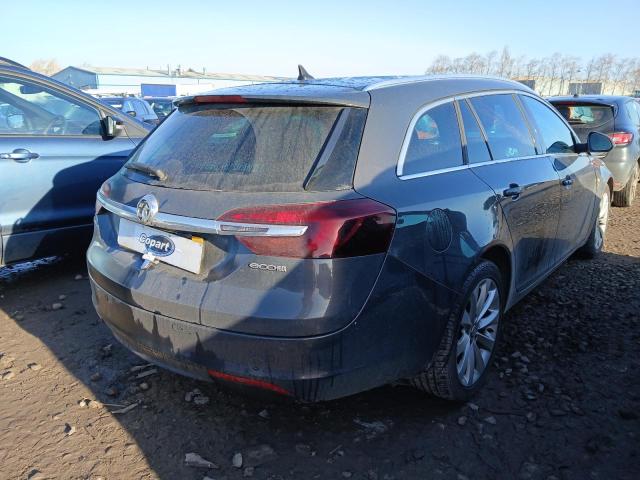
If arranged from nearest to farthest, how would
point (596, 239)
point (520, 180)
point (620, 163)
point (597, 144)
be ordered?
point (520, 180) → point (597, 144) → point (596, 239) → point (620, 163)

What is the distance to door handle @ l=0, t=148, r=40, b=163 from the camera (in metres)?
3.87

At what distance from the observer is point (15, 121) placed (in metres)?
4.13

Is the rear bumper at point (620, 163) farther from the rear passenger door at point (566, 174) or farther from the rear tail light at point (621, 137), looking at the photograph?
the rear passenger door at point (566, 174)

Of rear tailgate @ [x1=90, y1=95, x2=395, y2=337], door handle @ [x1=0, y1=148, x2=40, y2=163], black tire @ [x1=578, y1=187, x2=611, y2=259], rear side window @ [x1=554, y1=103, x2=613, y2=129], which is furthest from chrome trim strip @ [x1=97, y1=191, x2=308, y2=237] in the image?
rear side window @ [x1=554, y1=103, x2=613, y2=129]

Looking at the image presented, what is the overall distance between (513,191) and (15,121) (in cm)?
374

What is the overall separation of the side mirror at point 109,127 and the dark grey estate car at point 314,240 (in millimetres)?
1847

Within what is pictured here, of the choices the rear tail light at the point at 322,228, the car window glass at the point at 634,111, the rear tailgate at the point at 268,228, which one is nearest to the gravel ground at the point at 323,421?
the rear tailgate at the point at 268,228

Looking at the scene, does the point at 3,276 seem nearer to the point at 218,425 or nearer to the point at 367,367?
the point at 218,425

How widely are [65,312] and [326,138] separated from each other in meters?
2.69

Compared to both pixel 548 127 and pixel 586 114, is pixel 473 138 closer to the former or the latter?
pixel 548 127

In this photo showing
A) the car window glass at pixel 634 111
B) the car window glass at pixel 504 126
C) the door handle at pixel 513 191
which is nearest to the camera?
the door handle at pixel 513 191

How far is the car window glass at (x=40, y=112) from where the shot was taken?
4094 millimetres

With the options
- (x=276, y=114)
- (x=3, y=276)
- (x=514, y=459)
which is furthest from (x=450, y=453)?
(x=3, y=276)

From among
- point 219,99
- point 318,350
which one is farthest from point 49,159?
point 318,350
